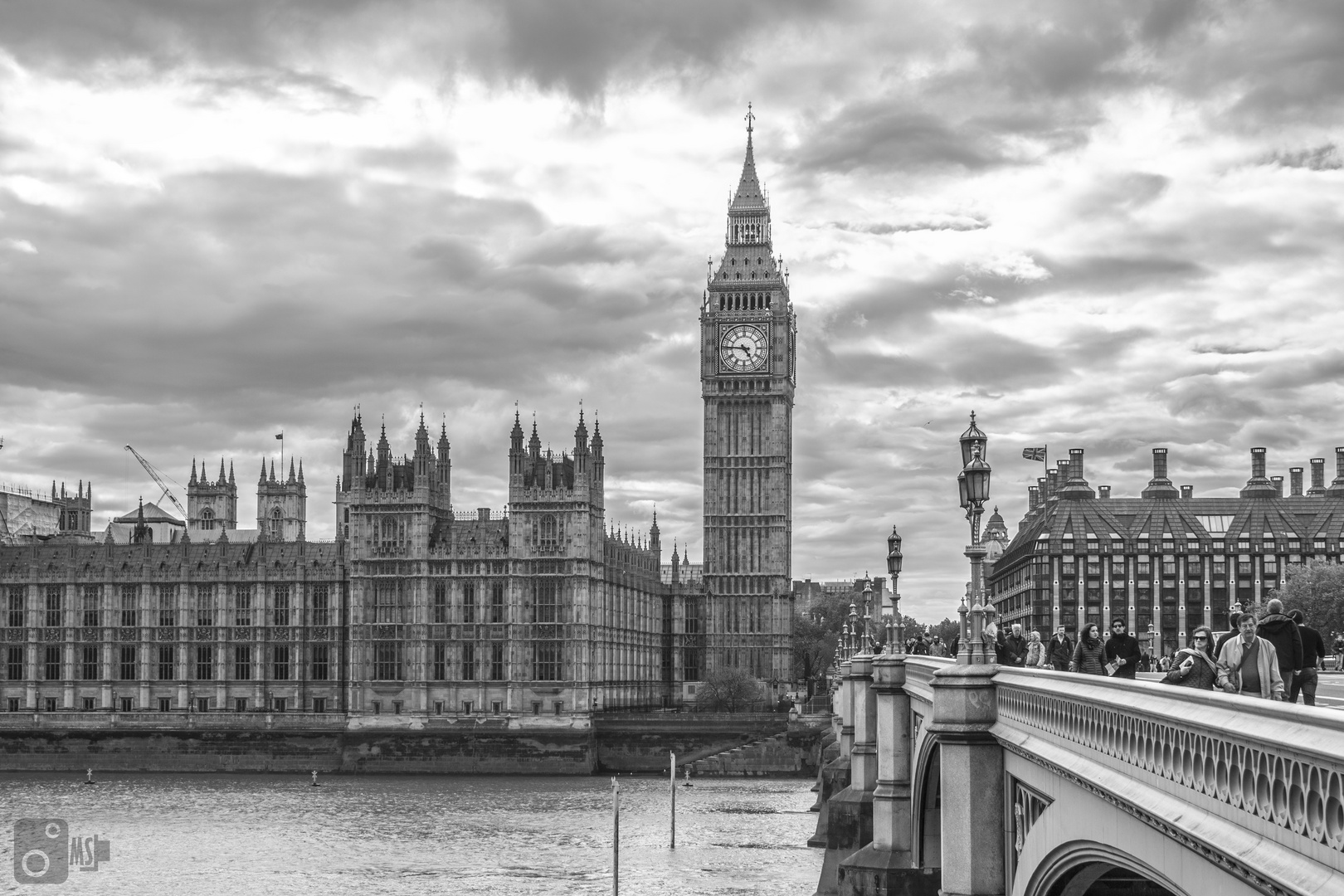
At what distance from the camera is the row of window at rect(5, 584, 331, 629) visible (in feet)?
415

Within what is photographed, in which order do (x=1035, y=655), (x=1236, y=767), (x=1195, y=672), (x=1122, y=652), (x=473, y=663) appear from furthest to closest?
(x=473, y=663)
(x=1035, y=655)
(x=1122, y=652)
(x=1195, y=672)
(x=1236, y=767)

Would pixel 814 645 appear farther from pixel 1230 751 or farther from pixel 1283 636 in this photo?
pixel 1230 751

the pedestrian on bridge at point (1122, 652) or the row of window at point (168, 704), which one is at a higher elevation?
the pedestrian on bridge at point (1122, 652)

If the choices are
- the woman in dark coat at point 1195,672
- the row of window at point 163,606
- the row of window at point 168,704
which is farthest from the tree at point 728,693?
the woman in dark coat at point 1195,672

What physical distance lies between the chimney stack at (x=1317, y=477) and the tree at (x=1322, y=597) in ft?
185

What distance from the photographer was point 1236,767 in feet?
35.6

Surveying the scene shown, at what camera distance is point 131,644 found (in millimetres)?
128125

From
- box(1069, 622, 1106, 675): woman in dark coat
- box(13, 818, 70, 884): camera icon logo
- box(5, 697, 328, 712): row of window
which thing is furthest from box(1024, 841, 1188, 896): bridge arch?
box(5, 697, 328, 712): row of window

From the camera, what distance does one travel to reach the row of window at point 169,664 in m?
125

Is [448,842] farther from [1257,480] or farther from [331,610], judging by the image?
[1257,480]

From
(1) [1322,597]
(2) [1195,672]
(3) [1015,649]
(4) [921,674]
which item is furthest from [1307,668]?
(1) [1322,597]

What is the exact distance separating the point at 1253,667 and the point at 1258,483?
425ft

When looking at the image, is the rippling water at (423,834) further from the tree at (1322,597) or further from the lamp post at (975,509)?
the lamp post at (975,509)

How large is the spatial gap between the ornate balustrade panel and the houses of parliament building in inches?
4123
